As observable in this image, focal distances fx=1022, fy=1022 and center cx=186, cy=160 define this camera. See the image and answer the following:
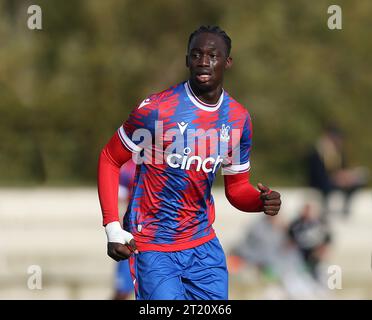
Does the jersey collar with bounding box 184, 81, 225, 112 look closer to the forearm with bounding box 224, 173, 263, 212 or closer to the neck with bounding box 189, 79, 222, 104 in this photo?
the neck with bounding box 189, 79, 222, 104

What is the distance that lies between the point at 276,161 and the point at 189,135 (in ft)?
94.2

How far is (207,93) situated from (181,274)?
3.89 ft

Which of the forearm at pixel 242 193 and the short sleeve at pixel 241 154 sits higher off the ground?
the short sleeve at pixel 241 154

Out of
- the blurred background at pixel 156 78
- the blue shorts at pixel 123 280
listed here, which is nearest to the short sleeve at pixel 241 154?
the blue shorts at pixel 123 280

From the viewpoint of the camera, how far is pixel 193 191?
658 centimetres

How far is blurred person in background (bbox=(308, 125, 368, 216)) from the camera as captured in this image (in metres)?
23.1

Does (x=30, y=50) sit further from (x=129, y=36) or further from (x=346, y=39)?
(x=346, y=39)

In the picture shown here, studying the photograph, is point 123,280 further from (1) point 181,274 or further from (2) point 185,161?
(2) point 185,161

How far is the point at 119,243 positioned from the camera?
632 centimetres

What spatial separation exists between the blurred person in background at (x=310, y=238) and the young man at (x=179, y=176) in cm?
758

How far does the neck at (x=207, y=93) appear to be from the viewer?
6.46 metres

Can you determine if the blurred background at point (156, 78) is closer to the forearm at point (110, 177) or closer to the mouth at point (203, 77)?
the forearm at point (110, 177)

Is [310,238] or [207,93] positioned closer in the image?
[207,93]

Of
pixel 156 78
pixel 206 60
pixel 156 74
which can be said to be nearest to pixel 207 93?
pixel 206 60
